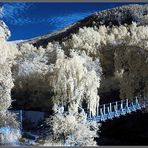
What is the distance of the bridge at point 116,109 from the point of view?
41.2 ft

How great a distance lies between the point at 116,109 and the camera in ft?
44.4

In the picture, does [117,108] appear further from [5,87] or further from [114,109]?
[5,87]

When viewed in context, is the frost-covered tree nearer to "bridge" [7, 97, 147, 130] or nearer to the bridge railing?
"bridge" [7, 97, 147, 130]

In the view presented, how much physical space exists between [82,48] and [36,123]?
2878mm

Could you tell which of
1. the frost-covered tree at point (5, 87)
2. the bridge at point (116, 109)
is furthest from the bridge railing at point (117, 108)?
the frost-covered tree at point (5, 87)

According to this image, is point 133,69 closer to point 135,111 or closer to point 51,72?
point 135,111

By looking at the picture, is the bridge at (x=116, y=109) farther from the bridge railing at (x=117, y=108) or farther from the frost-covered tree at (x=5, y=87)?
the frost-covered tree at (x=5, y=87)

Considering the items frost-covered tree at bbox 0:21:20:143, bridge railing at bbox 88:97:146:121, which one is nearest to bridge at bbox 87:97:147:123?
bridge railing at bbox 88:97:146:121

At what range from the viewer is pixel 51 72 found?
13.8m

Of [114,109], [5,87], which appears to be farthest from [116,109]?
[5,87]

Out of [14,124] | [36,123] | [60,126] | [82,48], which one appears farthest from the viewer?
[82,48]

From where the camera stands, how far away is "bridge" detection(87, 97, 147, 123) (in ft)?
41.2

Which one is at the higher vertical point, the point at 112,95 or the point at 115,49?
the point at 115,49

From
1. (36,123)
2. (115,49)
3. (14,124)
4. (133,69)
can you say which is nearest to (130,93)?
(133,69)
